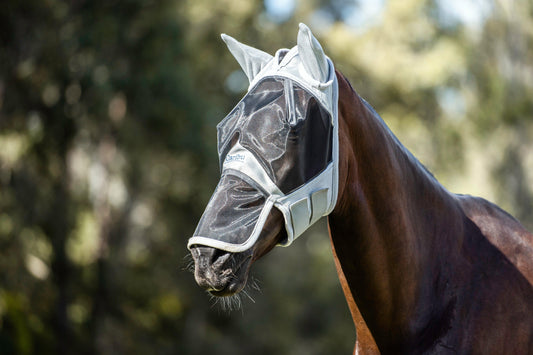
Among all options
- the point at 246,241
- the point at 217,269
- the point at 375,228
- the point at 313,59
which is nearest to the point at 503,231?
the point at 375,228

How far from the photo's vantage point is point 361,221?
2514 mm

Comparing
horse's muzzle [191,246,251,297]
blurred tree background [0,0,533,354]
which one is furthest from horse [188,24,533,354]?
blurred tree background [0,0,533,354]

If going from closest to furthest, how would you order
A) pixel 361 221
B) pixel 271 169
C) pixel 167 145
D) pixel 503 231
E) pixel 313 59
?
pixel 271 169 → pixel 313 59 → pixel 361 221 → pixel 503 231 → pixel 167 145

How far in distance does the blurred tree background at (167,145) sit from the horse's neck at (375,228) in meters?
11.0

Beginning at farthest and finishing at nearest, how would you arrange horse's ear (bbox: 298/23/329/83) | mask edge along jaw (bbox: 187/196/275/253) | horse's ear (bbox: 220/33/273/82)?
horse's ear (bbox: 220/33/273/82) → horse's ear (bbox: 298/23/329/83) → mask edge along jaw (bbox: 187/196/275/253)

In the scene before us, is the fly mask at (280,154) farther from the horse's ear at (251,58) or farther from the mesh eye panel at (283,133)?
the horse's ear at (251,58)

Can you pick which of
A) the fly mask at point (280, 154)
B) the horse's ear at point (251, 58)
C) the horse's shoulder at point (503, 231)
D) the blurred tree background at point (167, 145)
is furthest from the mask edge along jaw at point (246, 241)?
the blurred tree background at point (167, 145)

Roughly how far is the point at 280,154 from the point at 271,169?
0.07 metres

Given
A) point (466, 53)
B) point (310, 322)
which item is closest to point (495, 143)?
point (466, 53)

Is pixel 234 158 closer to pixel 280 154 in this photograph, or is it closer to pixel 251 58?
pixel 280 154

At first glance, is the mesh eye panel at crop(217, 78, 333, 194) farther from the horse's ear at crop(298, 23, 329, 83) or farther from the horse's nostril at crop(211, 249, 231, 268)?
the horse's nostril at crop(211, 249, 231, 268)

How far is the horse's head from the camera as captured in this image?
2154 mm

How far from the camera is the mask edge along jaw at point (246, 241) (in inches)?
83.3

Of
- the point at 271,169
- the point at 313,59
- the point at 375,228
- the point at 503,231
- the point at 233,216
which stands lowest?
the point at 503,231
